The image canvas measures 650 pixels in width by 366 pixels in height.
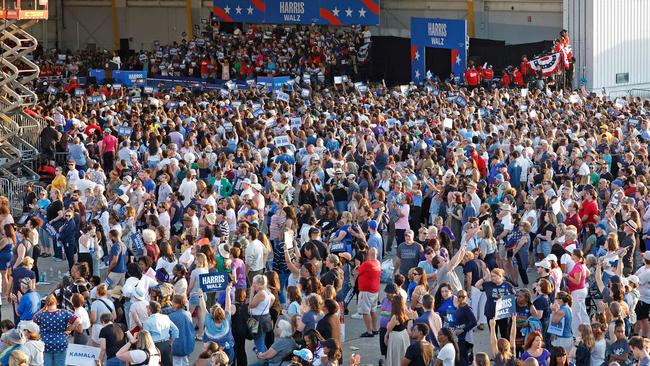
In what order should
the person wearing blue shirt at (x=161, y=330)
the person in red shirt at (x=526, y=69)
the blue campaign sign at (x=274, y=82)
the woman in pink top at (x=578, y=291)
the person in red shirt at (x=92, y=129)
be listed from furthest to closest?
the blue campaign sign at (x=274, y=82) → the person in red shirt at (x=526, y=69) → the person in red shirt at (x=92, y=129) → the woman in pink top at (x=578, y=291) → the person wearing blue shirt at (x=161, y=330)

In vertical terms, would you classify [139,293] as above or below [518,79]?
below

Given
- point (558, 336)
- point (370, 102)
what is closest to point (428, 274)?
point (558, 336)

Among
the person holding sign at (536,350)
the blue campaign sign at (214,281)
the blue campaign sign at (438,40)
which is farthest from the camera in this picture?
the blue campaign sign at (438,40)

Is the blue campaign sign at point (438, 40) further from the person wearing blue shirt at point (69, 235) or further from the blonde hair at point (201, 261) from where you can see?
the blonde hair at point (201, 261)

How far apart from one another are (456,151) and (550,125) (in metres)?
3.79

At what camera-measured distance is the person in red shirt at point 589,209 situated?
1770cm

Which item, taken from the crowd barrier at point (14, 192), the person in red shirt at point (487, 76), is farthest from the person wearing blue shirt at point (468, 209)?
the person in red shirt at point (487, 76)

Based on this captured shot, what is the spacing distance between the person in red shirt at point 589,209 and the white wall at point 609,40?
20.0 metres

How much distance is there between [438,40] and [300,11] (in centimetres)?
889

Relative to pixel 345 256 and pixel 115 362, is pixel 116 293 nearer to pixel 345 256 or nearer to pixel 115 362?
pixel 115 362

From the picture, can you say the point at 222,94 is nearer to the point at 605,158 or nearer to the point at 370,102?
the point at 370,102

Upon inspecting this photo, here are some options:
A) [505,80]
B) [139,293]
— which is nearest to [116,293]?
[139,293]

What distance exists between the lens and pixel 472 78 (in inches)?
1384

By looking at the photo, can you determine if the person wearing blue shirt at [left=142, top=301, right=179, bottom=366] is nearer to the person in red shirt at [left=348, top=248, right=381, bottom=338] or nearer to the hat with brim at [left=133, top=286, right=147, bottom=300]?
the hat with brim at [left=133, top=286, right=147, bottom=300]
